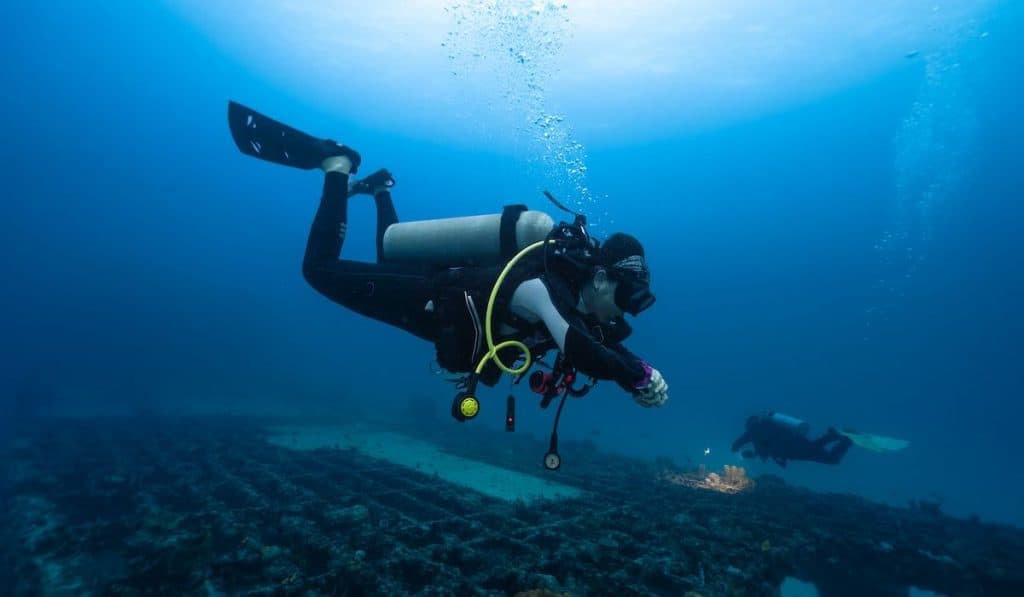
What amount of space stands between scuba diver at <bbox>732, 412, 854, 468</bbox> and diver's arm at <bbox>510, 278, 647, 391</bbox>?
13028 mm

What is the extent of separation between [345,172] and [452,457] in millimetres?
11766

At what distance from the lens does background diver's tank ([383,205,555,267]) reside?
416 centimetres

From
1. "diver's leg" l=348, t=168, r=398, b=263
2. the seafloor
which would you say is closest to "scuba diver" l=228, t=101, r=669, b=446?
"diver's leg" l=348, t=168, r=398, b=263

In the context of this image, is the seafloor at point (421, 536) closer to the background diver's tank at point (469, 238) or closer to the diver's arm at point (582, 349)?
the diver's arm at point (582, 349)

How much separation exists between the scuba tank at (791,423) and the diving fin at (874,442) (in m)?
0.97

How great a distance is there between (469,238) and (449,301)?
0.73 meters

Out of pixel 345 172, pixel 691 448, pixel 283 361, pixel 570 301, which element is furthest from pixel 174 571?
pixel 283 361

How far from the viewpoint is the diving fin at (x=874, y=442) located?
12363mm

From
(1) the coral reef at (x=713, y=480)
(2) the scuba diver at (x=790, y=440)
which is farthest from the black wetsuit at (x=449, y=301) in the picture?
(2) the scuba diver at (x=790, y=440)

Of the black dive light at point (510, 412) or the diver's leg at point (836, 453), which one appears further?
the diver's leg at point (836, 453)

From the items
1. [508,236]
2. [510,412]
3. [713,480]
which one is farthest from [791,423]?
[508,236]

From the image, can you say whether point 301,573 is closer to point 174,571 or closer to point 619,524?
point 174,571

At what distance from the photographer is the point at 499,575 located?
207 inches

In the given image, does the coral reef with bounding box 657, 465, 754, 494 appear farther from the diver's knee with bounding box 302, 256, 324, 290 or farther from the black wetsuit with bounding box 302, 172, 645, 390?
the diver's knee with bounding box 302, 256, 324, 290
